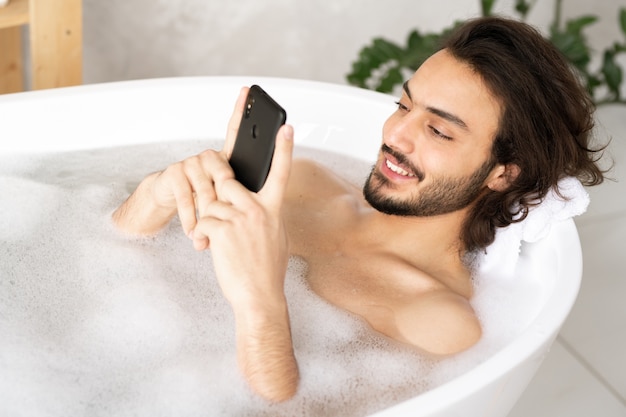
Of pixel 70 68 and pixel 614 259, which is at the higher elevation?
pixel 70 68

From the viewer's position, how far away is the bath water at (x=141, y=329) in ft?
4.60

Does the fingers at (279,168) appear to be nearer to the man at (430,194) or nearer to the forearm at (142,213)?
the man at (430,194)

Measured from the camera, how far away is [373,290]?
5.32 feet

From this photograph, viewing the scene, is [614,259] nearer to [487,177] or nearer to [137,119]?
[487,177]

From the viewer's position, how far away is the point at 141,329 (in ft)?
4.98

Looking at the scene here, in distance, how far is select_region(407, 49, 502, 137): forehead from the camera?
1.54 m

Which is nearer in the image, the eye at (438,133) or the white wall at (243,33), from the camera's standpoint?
the eye at (438,133)

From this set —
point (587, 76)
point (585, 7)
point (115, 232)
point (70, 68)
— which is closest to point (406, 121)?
point (115, 232)

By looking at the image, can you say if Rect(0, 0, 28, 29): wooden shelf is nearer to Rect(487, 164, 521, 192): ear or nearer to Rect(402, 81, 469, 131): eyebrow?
Rect(402, 81, 469, 131): eyebrow

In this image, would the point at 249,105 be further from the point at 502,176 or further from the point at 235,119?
the point at 502,176

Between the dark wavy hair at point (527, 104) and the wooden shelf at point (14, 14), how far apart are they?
923 mm

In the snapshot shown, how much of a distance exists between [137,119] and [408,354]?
2.60 feet

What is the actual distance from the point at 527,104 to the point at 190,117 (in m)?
0.75

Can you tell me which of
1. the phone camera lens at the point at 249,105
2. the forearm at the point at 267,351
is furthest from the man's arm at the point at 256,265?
the phone camera lens at the point at 249,105
